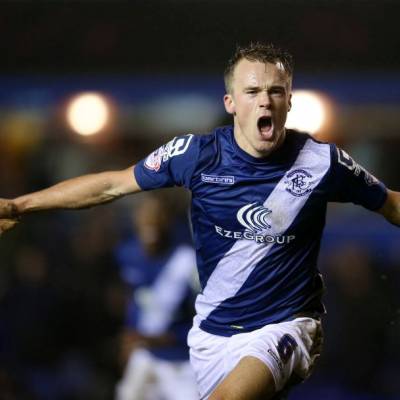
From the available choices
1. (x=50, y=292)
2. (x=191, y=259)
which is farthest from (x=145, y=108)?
(x=191, y=259)

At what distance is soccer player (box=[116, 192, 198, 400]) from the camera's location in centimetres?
727

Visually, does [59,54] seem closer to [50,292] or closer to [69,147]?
[69,147]

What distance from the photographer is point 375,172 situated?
8.60 metres

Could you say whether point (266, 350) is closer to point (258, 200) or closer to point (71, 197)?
point (258, 200)

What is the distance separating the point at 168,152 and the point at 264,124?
480mm

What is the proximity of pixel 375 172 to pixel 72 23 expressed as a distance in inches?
151

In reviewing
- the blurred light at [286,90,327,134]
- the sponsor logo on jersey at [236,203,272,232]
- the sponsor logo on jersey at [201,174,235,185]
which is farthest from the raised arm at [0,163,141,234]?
the blurred light at [286,90,327,134]

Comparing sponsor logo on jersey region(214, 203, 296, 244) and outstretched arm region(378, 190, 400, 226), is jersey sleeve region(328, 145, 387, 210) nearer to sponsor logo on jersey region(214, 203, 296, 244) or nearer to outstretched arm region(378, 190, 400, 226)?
outstretched arm region(378, 190, 400, 226)

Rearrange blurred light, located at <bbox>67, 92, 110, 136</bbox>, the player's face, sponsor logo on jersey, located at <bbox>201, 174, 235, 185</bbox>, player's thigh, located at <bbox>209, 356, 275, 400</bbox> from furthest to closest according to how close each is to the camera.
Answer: blurred light, located at <bbox>67, 92, 110, 136</bbox>, sponsor logo on jersey, located at <bbox>201, 174, 235, 185</bbox>, the player's face, player's thigh, located at <bbox>209, 356, 275, 400</bbox>

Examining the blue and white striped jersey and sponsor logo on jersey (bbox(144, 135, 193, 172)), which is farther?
sponsor logo on jersey (bbox(144, 135, 193, 172))

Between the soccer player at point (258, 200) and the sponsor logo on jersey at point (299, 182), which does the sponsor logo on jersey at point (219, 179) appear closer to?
the soccer player at point (258, 200)

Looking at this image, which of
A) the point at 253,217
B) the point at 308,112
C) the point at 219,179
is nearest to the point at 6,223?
the point at 219,179

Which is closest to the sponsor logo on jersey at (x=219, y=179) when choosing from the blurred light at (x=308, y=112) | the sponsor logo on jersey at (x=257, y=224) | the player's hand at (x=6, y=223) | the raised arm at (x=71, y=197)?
the sponsor logo on jersey at (x=257, y=224)

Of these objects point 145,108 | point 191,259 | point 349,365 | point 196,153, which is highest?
point 196,153
